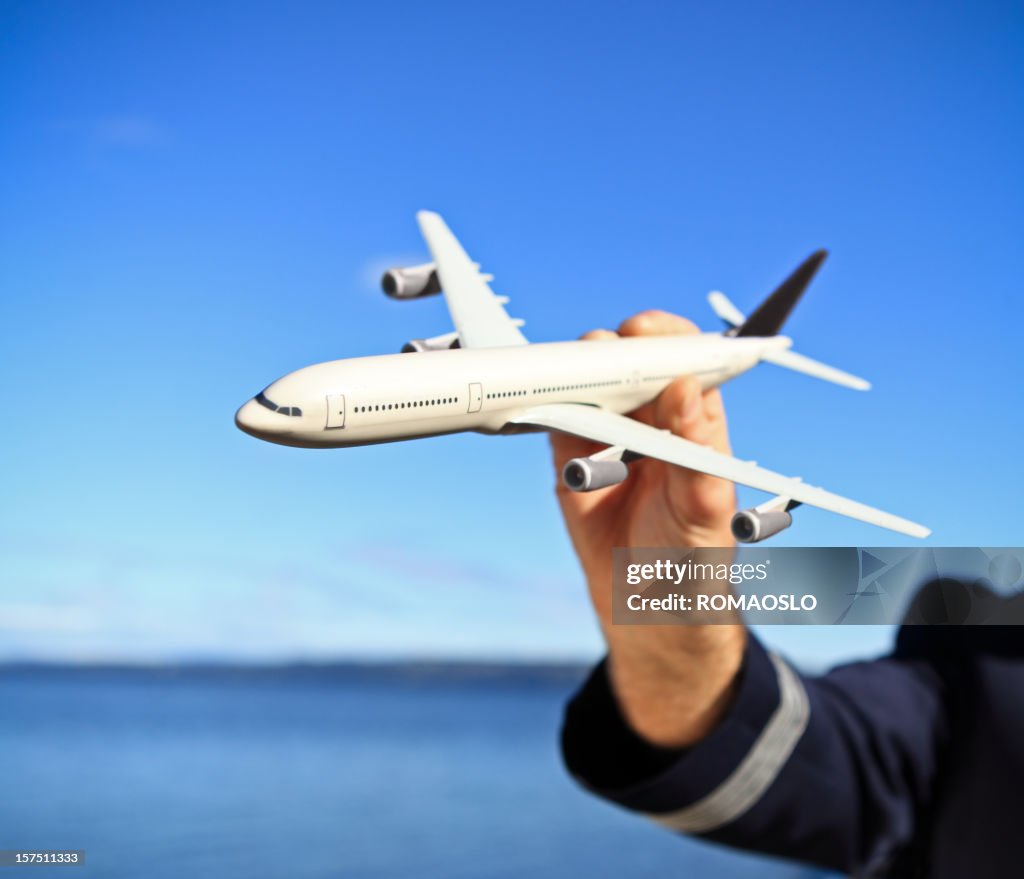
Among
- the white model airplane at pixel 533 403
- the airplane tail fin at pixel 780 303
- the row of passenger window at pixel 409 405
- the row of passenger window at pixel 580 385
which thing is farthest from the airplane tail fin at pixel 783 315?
the row of passenger window at pixel 409 405

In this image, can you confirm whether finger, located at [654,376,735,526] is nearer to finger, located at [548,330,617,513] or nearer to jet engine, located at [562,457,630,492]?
jet engine, located at [562,457,630,492]

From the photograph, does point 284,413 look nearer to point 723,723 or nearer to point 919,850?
point 723,723

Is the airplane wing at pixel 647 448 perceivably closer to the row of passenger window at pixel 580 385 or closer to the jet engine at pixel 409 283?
the row of passenger window at pixel 580 385

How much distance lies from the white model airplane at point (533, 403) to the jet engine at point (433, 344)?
0.10 ft

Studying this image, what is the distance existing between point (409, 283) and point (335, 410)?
854 centimetres

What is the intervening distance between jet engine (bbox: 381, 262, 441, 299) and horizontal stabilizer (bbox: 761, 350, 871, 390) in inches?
303

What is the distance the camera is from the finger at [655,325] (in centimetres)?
1277

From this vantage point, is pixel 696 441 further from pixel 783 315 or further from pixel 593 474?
pixel 783 315

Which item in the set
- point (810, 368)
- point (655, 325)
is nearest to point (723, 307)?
point (810, 368)

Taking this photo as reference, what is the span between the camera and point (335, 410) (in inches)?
522

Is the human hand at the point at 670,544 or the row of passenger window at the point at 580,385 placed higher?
the row of passenger window at the point at 580,385

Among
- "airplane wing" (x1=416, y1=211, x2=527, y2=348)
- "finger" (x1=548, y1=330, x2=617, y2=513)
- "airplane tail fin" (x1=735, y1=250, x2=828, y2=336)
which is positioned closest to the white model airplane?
"finger" (x1=548, y1=330, x2=617, y2=513)

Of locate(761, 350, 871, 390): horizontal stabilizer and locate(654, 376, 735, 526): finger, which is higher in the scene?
locate(761, 350, 871, 390): horizontal stabilizer

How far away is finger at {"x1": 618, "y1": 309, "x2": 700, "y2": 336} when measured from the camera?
12.8 meters
